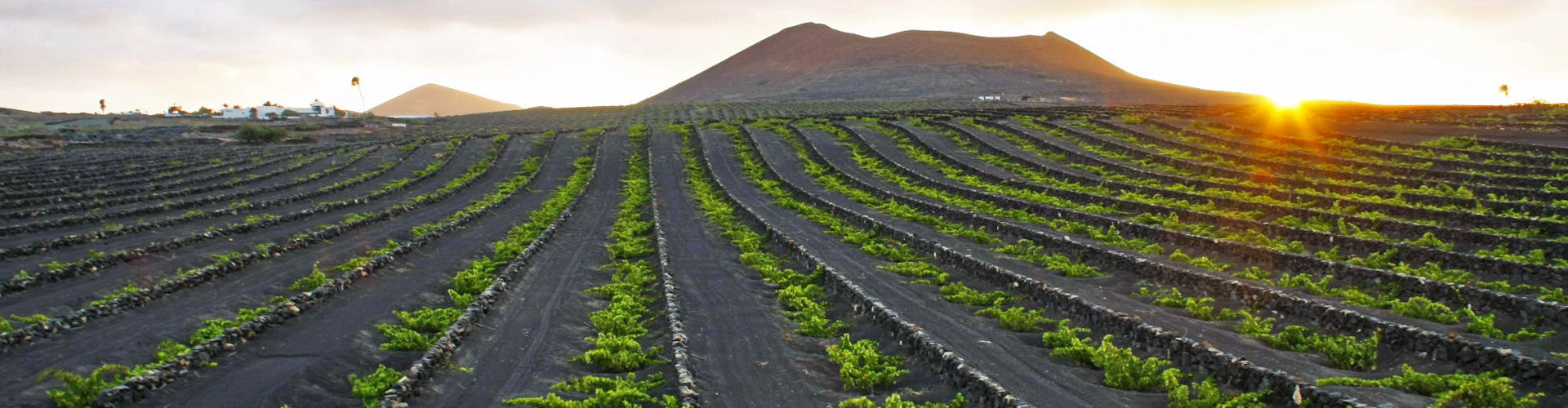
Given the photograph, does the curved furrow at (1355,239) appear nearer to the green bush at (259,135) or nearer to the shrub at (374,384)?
the shrub at (374,384)

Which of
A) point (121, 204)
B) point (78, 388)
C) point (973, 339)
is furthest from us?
point (121, 204)

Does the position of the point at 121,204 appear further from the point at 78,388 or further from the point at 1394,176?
the point at 1394,176

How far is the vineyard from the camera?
1445 centimetres

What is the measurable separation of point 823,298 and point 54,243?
22.5 meters

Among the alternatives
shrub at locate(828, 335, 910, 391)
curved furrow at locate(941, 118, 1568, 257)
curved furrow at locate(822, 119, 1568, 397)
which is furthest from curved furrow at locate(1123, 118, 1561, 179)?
shrub at locate(828, 335, 910, 391)

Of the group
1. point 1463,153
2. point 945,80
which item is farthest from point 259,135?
point 945,80

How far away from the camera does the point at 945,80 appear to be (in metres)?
157

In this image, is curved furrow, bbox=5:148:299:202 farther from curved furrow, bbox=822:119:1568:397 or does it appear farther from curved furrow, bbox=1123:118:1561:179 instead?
curved furrow, bbox=1123:118:1561:179

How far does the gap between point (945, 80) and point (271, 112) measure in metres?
100

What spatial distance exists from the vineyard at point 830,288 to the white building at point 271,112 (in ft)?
251

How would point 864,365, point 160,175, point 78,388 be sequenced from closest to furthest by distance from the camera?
point 78,388 → point 864,365 → point 160,175

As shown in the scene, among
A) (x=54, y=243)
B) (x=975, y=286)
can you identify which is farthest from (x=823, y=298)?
(x=54, y=243)

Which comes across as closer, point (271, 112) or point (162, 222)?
point (162, 222)

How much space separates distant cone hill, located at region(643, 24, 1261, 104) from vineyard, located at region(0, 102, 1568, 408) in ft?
283
